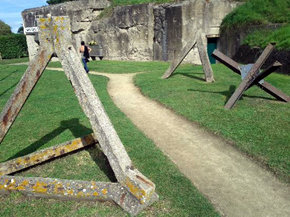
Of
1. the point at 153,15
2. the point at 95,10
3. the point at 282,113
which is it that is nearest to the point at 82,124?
the point at 282,113

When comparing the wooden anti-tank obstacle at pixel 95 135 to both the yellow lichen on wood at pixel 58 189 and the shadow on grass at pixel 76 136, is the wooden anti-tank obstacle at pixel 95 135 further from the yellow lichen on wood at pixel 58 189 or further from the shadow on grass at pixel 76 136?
the shadow on grass at pixel 76 136

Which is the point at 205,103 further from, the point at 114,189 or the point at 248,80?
the point at 114,189

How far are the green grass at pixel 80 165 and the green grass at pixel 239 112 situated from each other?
1.50 metres

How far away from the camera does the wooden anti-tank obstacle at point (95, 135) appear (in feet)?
9.15

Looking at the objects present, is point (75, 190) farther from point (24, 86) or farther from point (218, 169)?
point (218, 169)

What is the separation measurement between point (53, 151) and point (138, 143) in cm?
155

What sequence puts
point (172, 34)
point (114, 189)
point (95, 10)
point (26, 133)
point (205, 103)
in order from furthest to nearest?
point (95, 10) < point (172, 34) < point (205, 103) < point (26, 133) < point (114, 189)

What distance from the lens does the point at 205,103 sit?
23.0ft

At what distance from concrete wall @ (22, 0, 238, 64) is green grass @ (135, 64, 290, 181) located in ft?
18.8

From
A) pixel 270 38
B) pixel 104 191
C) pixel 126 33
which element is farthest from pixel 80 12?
pixel 104 191

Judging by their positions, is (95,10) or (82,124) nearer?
(82,124)

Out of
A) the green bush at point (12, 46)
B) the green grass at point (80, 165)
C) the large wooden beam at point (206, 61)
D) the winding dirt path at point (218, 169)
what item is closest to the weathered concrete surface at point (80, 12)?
the green bush at point (12, 46)

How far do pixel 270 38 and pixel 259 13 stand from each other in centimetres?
287

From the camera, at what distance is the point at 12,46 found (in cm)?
3144
